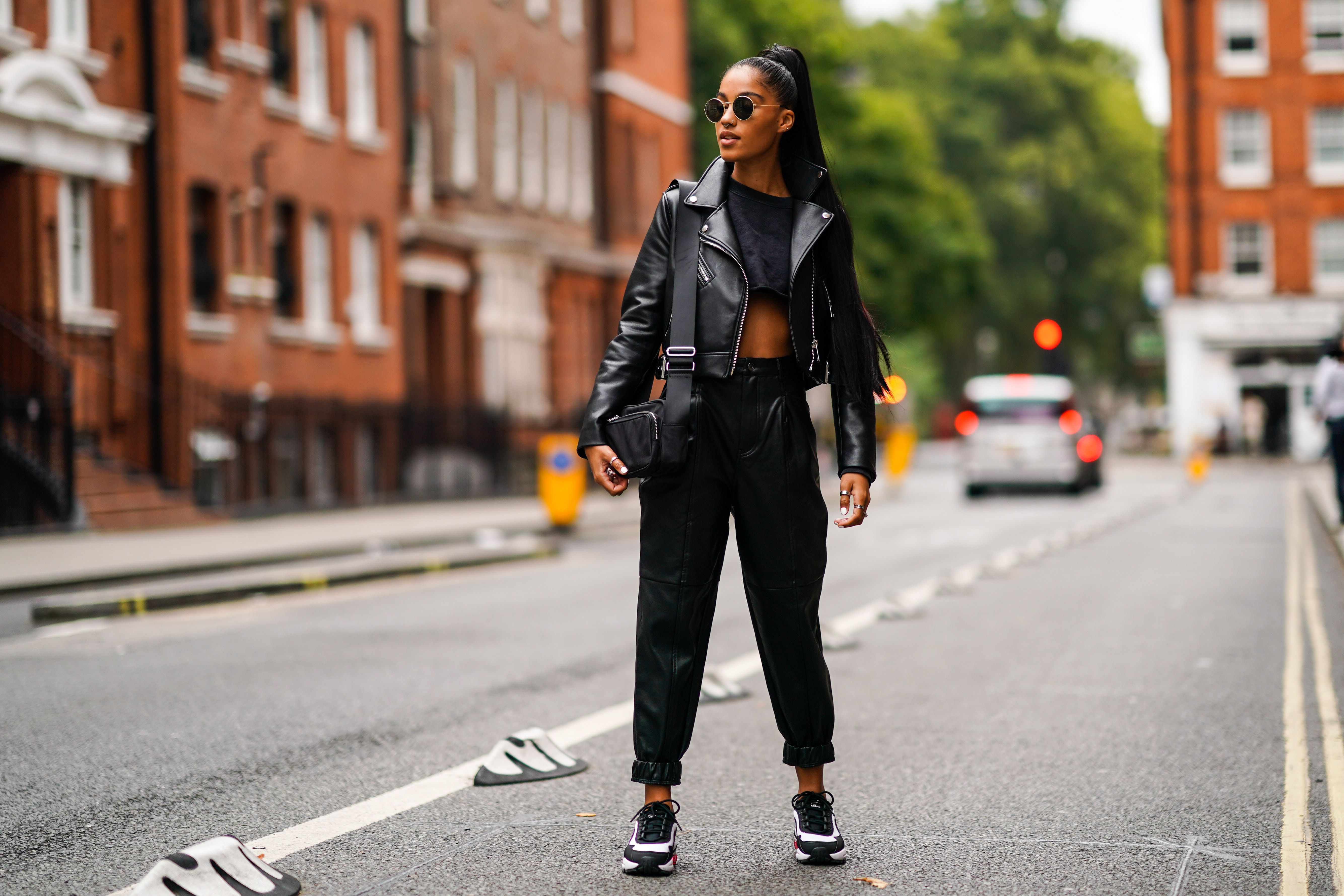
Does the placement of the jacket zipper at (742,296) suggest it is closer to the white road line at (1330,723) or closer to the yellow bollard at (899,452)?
the white road line at (1330,723)

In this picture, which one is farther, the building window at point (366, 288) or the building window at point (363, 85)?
the building window at point (363, 85)

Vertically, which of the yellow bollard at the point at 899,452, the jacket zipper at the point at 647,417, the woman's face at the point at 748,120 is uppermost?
the woman's face at the point at 748,120

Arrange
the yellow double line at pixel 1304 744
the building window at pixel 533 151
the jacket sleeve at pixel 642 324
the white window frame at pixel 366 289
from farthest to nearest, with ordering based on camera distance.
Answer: the building window at pixel 533 151, the white window frame at pixel 366 289, the yellow double line at pixel 1304 744, the jacket sleeve at pixel 642 324

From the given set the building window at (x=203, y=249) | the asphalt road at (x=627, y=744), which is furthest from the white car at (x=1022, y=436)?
the asphalt road at (x=627, y=744)

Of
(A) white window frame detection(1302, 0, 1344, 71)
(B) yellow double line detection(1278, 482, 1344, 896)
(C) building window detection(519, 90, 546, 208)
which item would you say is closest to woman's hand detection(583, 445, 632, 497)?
(B) yellow double line detection(1278, 482, 1344, 896)

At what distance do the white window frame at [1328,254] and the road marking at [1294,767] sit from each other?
41.1 m

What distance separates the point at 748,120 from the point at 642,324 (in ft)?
1.90

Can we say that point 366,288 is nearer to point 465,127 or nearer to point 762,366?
point 465,127

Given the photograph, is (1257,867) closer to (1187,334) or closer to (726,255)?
(726,255)

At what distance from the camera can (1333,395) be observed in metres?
15.8

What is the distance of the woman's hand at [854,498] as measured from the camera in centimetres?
453

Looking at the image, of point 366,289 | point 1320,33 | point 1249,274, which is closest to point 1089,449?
point 366,289

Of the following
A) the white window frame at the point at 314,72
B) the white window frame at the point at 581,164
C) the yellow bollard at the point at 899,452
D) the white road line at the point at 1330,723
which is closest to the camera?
the white road line at the point at 1330,723

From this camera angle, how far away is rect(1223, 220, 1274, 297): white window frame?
51.3 meters
